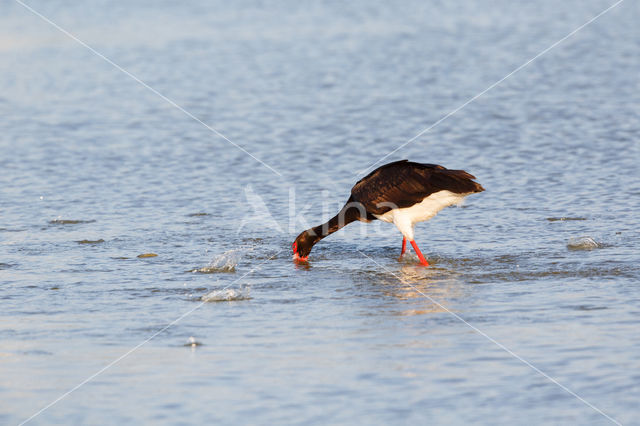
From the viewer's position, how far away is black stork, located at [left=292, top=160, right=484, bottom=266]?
34.7 ft

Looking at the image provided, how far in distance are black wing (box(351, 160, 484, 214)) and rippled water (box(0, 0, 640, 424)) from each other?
2.25 ft

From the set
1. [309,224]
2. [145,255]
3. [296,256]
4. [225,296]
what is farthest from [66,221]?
[225,296]

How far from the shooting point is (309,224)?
12828mm

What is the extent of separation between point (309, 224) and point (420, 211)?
7.27ft

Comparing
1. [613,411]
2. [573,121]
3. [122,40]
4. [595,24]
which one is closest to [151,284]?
[613,411]

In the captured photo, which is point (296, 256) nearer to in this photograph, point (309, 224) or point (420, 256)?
point (420, 256)

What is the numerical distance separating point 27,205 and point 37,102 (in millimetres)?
8372

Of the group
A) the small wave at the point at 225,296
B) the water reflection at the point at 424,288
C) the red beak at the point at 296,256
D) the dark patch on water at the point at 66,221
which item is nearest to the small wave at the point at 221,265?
the red beak at the point at 296,256

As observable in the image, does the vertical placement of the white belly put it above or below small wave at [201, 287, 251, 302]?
above

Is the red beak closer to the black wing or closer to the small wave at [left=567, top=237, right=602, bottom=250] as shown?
the black wing

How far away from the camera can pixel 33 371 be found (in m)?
7.21

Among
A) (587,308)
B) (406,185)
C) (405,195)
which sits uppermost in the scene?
(406,185)

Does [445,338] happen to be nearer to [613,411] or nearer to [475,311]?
[475,311]

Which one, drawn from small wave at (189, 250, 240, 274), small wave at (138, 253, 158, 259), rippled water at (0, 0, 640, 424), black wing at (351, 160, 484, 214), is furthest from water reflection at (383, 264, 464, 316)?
small wave at (138, 253, 158, 259)
